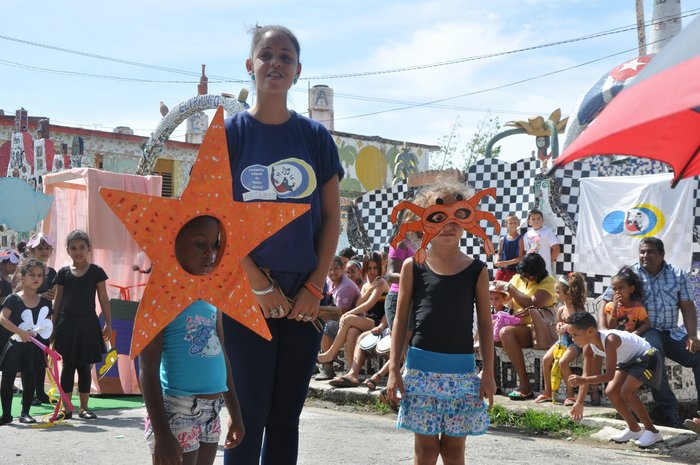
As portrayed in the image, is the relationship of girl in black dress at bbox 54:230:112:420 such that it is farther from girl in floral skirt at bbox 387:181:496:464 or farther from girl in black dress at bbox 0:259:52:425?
girl in floral skirt at bbox 387:181:496:464

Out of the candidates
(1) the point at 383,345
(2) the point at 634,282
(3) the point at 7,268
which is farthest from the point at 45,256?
(2) the point at 634,282

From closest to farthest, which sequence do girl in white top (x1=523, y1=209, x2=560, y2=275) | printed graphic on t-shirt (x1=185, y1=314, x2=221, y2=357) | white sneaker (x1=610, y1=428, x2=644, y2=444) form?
printed graphic on t-shirt (x1=185, y1=314, x2=221, y2=357), white sneaker (x1=610, y1=428, x2=644, y2=444), girl in white top (x1=523, y1=209, x2=560, y2=275)

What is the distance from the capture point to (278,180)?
3289 mm

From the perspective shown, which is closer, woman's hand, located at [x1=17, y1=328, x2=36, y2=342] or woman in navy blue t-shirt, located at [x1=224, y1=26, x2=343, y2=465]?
woman in navy blue t-shirt, located at [x1=224, y1=26, x2=343, y2=465]

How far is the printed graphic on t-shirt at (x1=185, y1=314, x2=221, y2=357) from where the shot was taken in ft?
11.0

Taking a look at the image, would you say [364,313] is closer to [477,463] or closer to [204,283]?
[477,463]

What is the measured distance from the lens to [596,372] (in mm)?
6965

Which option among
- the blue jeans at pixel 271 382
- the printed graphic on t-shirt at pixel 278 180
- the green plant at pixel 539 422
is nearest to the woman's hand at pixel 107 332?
the green plant at pixel 539 422

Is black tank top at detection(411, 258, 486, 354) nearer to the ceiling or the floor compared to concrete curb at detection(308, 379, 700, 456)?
nearer to the ceiling

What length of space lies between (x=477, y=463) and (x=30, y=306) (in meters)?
4.20

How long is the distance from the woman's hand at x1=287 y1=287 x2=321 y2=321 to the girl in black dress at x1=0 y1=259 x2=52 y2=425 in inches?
192

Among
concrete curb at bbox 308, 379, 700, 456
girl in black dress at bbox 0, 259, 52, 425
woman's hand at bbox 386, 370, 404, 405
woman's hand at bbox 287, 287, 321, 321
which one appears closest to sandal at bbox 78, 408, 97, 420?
girl in black dress at bbox 0, 259, 52, 425

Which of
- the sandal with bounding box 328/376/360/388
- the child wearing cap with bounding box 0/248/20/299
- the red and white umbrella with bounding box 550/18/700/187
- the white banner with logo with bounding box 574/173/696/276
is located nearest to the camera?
the red and white umbrella with bounding box 550/18/700/187

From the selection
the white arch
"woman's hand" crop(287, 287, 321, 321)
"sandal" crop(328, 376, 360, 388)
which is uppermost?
the white arch
